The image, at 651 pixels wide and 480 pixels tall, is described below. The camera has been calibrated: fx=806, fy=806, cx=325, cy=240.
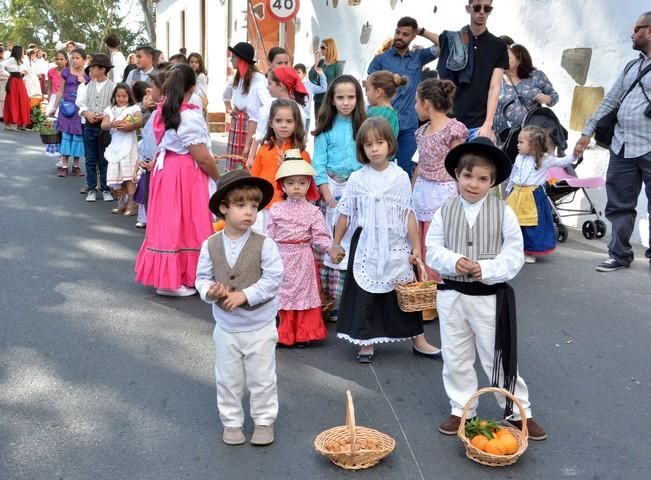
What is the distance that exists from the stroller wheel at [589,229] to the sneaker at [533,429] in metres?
5.00

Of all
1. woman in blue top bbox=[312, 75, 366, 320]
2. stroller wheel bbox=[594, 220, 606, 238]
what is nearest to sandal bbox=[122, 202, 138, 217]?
woman in blue top bbox=[312, 75, 366, 320]

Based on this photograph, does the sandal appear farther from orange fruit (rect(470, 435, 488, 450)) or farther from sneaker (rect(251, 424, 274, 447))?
orange fruit (rect(470, 435, 488, 450))

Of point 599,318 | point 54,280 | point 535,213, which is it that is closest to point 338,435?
point 599,318

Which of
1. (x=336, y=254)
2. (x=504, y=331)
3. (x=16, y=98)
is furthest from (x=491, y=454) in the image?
(x=16, y=98)

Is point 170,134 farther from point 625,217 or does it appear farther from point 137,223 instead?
point 625,217

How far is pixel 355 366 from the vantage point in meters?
5.10

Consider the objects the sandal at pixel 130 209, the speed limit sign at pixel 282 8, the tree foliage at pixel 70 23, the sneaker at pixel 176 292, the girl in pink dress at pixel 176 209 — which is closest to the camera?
the girl in pink dress at pixel 176 209

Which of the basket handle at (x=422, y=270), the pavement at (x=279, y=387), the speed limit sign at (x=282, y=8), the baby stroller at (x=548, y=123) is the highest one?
the speed limit sign at (x=282, y=8)

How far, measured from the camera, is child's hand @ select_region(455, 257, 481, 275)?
3820mm

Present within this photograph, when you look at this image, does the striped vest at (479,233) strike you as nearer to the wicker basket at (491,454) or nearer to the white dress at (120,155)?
the wicker basket at (491,454)

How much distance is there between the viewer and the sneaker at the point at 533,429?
4.07m

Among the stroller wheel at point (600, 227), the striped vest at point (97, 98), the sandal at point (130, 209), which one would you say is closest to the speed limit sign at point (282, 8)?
the striped vest at point (97, 98)

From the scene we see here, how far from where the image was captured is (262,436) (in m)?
3.99

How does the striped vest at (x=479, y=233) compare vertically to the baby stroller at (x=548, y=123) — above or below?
below
